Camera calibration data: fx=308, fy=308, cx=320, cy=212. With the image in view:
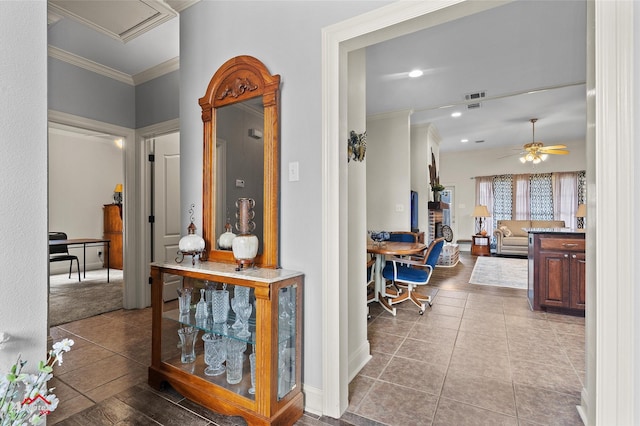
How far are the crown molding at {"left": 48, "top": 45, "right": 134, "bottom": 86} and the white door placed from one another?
0.78m

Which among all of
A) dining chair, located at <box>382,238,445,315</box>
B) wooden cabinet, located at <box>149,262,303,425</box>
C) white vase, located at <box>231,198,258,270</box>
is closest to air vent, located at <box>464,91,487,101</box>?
dining chair, located at <box>382,238,445,315</box>

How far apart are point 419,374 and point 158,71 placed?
4.04 metres

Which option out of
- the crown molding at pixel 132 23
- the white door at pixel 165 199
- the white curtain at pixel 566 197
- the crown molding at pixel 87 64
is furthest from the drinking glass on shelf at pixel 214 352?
the white curtain at pixel 566 197

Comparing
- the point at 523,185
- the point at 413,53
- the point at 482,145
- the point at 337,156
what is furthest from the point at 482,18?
the point at 523,185

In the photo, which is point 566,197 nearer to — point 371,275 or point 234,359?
point 371,275

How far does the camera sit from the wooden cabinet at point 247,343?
162 cm

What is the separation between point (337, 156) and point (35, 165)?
4.30 feet

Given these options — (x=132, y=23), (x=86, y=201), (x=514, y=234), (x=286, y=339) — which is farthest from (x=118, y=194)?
(x=514, y=234)

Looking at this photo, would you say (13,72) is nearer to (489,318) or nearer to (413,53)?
(413,53)

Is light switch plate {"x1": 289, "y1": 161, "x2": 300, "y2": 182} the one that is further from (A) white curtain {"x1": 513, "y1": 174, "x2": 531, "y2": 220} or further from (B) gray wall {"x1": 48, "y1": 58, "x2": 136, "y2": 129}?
(A) white curtain {"x1": 513, "y1": 174, "x2": 531, "y2": 220}

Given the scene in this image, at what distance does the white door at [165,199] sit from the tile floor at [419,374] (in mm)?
851

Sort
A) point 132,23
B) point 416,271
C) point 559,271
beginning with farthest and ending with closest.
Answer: point 416,271 < point 559,271 < point 132,23

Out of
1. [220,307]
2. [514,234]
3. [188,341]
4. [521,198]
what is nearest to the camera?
[220,307]

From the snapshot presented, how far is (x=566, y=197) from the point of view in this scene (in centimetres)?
840
